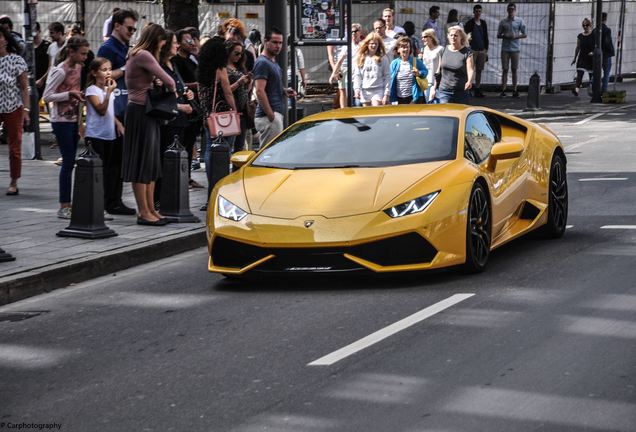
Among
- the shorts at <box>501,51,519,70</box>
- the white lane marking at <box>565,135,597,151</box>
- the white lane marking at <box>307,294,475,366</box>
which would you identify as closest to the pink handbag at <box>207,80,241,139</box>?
the white lane marking at <box>307,294,475,366</box>

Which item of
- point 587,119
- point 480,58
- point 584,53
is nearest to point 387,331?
point 587,119

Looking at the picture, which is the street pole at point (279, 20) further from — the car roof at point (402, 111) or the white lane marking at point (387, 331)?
the white lane marking at point (387, 331)

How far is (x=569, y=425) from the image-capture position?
580 centimetres

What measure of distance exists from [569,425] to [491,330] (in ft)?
6.84

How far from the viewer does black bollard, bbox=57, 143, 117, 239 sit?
38.7ft

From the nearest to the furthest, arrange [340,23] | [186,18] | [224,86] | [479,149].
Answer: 1. [479,149]
2. [224,86]
3. [340,23]
4. [186,18]

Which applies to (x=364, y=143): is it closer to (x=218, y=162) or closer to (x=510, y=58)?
(x=218, y=162)

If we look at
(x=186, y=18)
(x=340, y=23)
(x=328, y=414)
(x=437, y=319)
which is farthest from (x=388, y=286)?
(x=186, y=18)

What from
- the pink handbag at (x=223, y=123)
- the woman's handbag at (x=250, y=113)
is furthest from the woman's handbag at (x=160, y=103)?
the woman's handbag at (x=250, y=113)

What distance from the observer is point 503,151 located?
10336 mm

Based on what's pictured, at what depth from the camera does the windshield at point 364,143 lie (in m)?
10.2

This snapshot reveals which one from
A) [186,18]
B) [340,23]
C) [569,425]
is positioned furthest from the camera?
[186,18]

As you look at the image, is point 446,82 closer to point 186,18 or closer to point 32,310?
point 186,18

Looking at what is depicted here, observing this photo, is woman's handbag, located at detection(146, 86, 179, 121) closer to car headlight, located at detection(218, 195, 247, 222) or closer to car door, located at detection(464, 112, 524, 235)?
car headlight, located at detection(218, 195, 247, 222)
